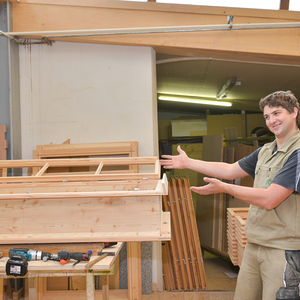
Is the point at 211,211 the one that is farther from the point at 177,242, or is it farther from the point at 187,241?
the point at 177,242

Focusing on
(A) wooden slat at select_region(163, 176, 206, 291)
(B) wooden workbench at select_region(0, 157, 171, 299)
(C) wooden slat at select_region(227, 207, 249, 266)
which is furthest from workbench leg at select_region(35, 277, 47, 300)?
(C) wooden slat at select_region(227, 207, 249, 266)

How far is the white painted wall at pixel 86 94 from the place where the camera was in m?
3.69

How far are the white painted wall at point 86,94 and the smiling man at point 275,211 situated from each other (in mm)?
1938

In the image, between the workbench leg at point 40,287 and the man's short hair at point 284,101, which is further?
the workbench leg at point 40,287

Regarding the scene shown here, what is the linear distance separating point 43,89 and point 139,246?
2.32 metres

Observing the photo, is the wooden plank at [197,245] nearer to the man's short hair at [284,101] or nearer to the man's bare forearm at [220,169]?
the man's bare forearm at [220,169]

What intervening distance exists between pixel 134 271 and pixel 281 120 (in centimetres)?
246

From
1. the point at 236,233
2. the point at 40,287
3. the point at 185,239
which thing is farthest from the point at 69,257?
the point at 185,239

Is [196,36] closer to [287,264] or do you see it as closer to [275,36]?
[275,36]

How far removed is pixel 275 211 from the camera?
1791 mm

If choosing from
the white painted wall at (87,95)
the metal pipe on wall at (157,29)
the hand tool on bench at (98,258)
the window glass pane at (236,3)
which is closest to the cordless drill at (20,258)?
the hand tool on bench at (98,258)

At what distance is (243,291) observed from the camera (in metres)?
1.92

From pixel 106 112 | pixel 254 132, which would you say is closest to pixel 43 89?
pixel 106 112

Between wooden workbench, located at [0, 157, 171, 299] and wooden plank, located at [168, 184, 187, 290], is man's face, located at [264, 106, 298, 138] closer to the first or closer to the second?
wooden workbench, located at [0, 157, 171, 299]
